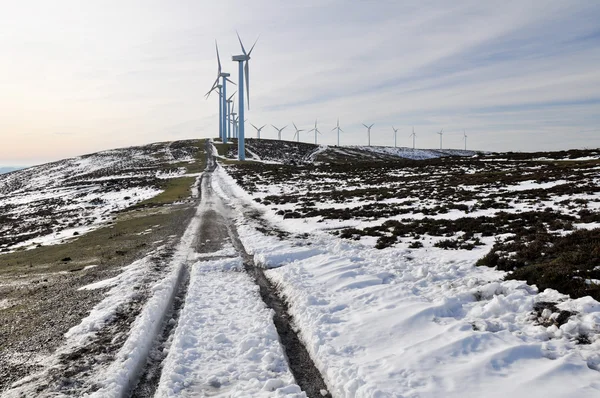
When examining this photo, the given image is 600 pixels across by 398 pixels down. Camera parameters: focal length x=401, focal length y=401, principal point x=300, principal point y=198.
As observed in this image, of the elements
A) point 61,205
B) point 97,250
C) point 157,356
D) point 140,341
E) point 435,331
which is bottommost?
point 61,205

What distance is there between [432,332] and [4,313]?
12414 millimetres

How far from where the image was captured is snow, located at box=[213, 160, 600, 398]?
668 centimetres

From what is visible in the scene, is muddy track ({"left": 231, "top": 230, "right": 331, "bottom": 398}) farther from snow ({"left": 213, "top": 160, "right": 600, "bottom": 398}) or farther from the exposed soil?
the exposed soil

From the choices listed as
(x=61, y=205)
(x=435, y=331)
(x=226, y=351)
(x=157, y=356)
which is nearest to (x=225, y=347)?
(x=226, y=351)

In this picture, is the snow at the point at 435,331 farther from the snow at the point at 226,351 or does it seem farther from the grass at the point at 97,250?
the grass at the point at 97,250

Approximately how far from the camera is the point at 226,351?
8.63 metres

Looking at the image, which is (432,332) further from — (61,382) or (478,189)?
(478,189)

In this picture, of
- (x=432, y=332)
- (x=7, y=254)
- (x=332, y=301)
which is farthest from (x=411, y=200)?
(x=7, y=254)

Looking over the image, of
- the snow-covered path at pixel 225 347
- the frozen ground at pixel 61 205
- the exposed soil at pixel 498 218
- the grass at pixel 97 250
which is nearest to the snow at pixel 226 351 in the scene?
the snow-covered path at pixel 225 347

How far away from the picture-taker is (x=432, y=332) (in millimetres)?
8594

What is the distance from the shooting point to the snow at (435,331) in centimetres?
668

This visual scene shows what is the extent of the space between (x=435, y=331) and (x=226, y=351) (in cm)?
451

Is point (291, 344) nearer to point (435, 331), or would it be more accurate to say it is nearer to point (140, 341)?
point (435, 331)

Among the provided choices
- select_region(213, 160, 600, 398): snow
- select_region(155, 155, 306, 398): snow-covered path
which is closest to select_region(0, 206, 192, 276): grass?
select_region(155, 155, 306, 398): snow-covered path
